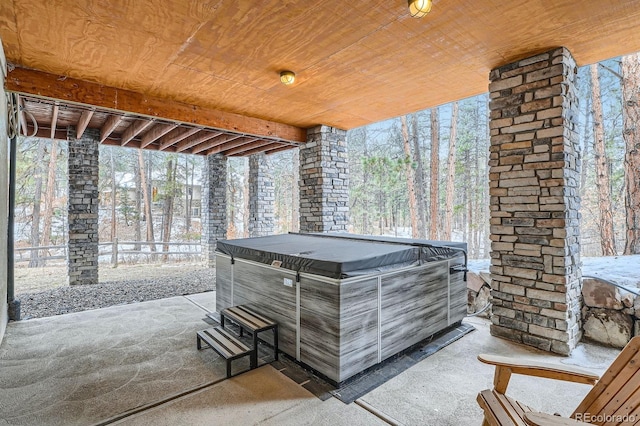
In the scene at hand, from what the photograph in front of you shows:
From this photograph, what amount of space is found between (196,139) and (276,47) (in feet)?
13.3

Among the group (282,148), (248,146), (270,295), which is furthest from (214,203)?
(270,295)

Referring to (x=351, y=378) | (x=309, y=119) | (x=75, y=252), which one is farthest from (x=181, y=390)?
(x=75, y=252)

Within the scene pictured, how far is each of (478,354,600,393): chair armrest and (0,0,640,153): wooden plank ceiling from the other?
2.37 metres

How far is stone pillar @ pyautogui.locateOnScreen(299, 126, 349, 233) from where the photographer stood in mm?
5559

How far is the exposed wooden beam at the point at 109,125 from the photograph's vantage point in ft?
16.5

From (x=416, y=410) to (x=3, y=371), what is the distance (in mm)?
3398

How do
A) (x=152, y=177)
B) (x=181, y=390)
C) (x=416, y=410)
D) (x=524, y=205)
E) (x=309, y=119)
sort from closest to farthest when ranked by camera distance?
(x=416, y=410), (x=181, y=390), (x=524, y=205), (x=309, y=119), (x=152, y=177)

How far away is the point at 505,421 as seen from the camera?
141cm

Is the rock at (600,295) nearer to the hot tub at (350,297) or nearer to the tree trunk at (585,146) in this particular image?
the hot tub at (350,297)

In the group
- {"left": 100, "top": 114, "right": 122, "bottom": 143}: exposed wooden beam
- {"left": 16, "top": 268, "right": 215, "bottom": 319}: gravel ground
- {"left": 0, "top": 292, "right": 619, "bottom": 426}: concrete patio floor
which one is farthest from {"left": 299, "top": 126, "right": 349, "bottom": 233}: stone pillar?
{"left": 100, "top": 114, "right": 122, "bottom": 143}: exposed wooden beam

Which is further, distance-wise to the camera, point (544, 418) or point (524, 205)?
point (524, 205)

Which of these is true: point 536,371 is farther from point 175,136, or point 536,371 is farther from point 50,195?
point 50,195

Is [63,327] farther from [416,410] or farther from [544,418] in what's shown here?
[544,418]

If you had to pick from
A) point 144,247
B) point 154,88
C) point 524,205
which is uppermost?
point 154,88
